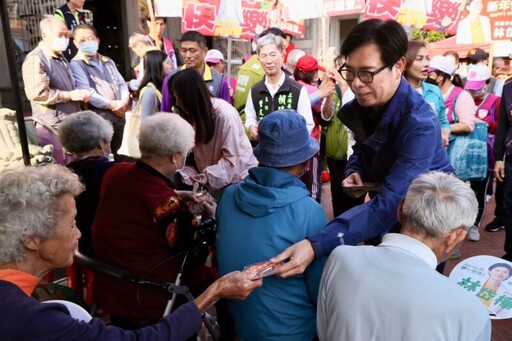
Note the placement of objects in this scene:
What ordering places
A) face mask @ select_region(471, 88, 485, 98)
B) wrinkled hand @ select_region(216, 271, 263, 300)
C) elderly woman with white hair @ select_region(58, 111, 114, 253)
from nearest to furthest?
wrinkled hand @ select_region(216, 271, 263, 300) < elderly woman with white hair @ select_region(58, 111, 114, 253) < face mask @ select_region(471, 88, 485, 98)

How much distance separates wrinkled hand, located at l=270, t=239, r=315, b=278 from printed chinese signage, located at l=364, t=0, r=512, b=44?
7720mm

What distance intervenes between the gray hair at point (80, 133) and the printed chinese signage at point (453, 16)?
7004 millimetres

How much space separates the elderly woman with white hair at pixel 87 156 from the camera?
8.07 ft

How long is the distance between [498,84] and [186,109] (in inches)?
199

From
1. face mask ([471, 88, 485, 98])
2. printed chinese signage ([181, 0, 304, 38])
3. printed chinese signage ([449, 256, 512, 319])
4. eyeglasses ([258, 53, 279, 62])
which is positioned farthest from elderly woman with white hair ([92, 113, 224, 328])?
printed chinese signage ([181, 0, 304, 38])

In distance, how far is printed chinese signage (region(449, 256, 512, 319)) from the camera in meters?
1.82

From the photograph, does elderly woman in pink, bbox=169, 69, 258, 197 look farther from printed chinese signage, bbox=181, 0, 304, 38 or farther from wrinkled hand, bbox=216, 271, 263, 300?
printed chinese signage, bbox=181, 0, 304, 38

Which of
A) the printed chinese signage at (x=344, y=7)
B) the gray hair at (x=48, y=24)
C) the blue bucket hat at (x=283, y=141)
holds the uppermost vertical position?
the printed chinese signage at (x=344, y=7)

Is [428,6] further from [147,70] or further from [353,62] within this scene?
[353,62]

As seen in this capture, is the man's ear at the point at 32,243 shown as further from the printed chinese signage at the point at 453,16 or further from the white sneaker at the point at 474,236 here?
the printed chinese signage at the point at 453,16

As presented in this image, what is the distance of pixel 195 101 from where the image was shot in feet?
9.59

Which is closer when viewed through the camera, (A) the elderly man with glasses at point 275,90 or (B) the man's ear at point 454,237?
(B) the man's ear at point 454,237

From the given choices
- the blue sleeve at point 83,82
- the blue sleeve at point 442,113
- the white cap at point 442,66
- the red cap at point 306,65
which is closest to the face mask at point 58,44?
the blue sleeve at point 83,82

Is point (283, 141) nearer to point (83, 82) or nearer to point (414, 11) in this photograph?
point (83, 82)
